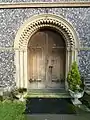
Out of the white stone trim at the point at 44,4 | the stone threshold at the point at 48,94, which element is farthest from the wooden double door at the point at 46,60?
the white stone trim at the point at 44,4

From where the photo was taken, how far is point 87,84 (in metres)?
8.58

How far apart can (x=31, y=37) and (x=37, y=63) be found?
1.01 metres

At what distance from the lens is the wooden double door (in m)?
8.97

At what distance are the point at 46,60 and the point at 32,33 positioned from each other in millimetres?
1160

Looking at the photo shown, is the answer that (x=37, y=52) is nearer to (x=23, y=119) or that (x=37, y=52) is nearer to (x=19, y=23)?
(x=19, y=23)

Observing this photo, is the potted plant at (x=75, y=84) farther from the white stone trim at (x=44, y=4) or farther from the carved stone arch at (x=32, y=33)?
the white stone trim at (x=44, y=4)

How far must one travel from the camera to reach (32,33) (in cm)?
868

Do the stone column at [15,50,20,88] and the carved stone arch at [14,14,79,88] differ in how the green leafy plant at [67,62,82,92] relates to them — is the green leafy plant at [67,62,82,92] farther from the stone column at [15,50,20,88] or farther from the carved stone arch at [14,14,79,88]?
the stone column at [15,50,20,88]

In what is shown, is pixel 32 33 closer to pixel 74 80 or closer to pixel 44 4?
pixel 44 4

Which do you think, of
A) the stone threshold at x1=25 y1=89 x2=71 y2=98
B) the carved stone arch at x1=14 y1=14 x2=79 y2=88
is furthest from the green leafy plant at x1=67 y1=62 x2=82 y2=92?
the carved stone arch at x1=14 y1=14 x2=79 y2=88

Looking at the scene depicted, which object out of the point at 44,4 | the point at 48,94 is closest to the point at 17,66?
the point at 48,94

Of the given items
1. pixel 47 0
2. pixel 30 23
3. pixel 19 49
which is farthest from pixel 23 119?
pixel 47 0

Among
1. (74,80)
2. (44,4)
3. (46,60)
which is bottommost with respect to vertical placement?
(74,80)

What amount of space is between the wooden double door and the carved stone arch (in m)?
0.37
